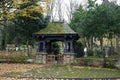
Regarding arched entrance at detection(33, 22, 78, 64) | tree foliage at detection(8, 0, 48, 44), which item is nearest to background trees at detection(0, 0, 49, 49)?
tree foliage at detection(8, 0, 48, 44)

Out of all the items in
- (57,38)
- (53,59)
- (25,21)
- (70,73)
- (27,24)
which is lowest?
(70,73)

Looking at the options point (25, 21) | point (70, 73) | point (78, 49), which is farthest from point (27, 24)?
→ point (70, 73)

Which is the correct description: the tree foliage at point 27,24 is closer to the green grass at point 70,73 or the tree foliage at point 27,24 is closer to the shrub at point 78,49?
the shrub at point 78,49

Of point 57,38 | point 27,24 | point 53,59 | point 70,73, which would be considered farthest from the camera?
point 27,24

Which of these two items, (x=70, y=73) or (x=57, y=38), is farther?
(x=57, y=38)

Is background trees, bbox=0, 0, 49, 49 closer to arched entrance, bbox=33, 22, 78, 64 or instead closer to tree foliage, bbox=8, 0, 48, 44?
tree foliage, bbox=8, 0, 48, 44

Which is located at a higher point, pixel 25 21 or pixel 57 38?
pixel 25 21

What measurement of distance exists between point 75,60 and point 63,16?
34.7 metres

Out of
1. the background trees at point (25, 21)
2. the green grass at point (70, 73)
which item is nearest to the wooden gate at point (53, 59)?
the background trees at point (25, 21)

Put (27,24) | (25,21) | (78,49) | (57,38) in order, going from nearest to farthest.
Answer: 1. (57,38)
2. (78,49)
3. (27,24)
4. (25,21)

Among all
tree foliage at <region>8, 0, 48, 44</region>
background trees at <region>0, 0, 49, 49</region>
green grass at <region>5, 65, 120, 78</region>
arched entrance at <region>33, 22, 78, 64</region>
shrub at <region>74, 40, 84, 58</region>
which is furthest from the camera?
shrub at <region>74, 40, 84, 58</region>

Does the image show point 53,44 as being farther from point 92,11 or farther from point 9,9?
point 92,11

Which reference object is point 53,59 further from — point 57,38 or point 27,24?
point 27,24

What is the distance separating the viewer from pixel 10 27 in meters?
38.9
